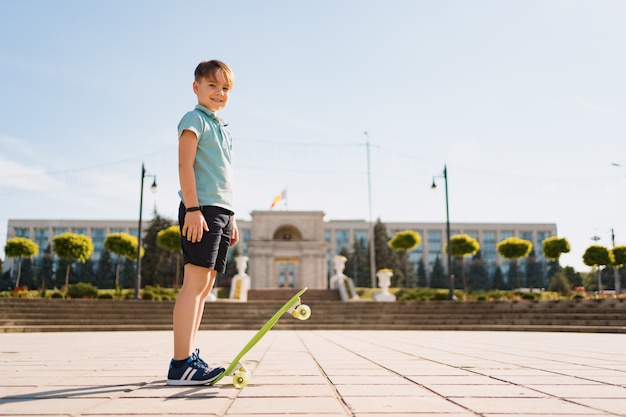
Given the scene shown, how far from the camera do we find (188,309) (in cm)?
309

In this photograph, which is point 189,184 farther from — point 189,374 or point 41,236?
point 41,236

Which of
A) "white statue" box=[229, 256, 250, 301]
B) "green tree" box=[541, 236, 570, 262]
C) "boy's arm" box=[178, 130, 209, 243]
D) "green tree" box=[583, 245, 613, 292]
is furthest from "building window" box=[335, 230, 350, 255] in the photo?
"boy's arm" box=[178, 130, 209, 243]

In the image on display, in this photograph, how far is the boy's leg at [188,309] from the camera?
9.96 feet

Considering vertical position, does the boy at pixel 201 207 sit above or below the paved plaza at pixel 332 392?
above

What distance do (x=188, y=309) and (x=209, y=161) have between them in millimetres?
965

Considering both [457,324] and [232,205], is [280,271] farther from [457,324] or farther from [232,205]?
[232,205]

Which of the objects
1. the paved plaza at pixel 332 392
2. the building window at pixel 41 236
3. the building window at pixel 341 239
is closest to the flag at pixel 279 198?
the paved plaza at pixel 332 392

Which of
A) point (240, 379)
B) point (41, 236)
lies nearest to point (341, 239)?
point (41, 236)

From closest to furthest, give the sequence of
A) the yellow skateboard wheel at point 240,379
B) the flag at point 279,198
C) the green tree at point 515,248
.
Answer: the yellow skateboard wheel at point 240,379 → the green tree at point 515,248 → the flag at point 279,198

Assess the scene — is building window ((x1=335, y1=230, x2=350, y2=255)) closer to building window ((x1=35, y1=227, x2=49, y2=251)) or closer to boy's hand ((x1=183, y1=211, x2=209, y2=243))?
building window ((x1=35, y1=227, x2=49, y2=251))

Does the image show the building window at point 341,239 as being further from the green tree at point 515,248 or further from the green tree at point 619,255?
the green tree at point 619,255

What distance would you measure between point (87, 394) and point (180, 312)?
66 centimetres

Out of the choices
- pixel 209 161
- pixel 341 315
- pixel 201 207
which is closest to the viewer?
pixel 201 207

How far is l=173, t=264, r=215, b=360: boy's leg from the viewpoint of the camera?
3.04 metres
